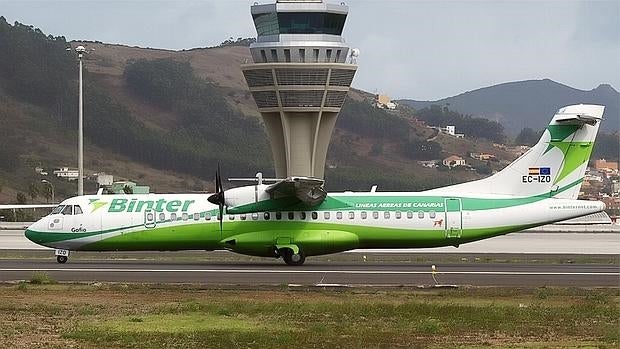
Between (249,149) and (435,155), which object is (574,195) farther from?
(435,155)

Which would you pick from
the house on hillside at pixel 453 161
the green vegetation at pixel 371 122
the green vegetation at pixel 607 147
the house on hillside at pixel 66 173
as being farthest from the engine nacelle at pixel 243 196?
the green vegetation at pixel 607 147

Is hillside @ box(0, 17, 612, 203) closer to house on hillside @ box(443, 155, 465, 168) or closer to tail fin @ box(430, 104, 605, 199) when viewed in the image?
house on hillside @ box(443, 155, 465, 168)

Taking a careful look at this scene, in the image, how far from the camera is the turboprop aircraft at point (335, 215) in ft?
129

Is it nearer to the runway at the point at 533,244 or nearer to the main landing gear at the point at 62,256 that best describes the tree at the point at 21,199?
the runway at the point at 533,244

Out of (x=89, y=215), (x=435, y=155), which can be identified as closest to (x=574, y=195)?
(x=89, y=215)

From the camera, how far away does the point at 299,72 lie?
90.5 meters

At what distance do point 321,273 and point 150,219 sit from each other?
315 inches

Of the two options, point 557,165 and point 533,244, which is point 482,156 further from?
point 557,165

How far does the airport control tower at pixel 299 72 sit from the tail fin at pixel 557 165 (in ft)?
165

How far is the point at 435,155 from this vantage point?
160 meters

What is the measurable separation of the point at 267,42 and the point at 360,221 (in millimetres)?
52587

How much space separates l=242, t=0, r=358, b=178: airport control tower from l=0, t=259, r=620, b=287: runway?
50.2m

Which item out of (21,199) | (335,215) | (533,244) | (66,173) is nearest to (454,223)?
(335,215)

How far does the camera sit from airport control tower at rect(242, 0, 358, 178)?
89375 mm
